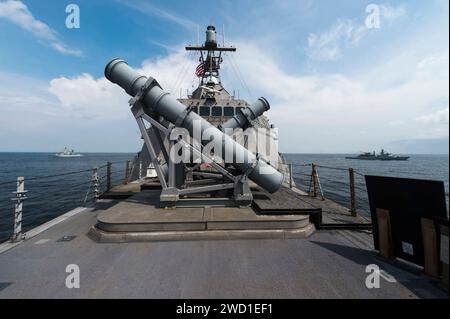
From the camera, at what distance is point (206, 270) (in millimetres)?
3447

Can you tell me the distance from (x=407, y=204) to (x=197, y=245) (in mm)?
3572

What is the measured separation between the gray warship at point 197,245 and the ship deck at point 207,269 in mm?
16

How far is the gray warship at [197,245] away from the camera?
9.89ft

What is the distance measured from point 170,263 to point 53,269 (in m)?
1.80

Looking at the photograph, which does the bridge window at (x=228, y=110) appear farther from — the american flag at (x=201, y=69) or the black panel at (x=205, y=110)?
the american flag at (x=201, y=69)

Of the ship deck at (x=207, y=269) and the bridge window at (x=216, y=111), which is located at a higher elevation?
the bridge window at (x=216, y=111)

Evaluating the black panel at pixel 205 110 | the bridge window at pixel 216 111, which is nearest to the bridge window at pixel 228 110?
the bridge window at pixel 216 111

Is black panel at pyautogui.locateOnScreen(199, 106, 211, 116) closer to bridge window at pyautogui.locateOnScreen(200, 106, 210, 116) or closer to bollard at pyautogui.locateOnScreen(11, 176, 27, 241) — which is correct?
bridge window at pyautogui.locateOnScreen(200, 106, 210, 116)

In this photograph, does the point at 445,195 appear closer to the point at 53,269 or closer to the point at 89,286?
the point at 89,286

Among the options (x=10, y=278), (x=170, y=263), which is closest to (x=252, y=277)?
(x=170, y=263)

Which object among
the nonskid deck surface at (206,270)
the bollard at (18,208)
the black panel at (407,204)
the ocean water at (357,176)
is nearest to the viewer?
the nonskid deck surface at (206,270)

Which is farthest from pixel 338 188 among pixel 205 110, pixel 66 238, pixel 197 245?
pixel 66 238

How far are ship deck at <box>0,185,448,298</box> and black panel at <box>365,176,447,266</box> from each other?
1.31 ft
